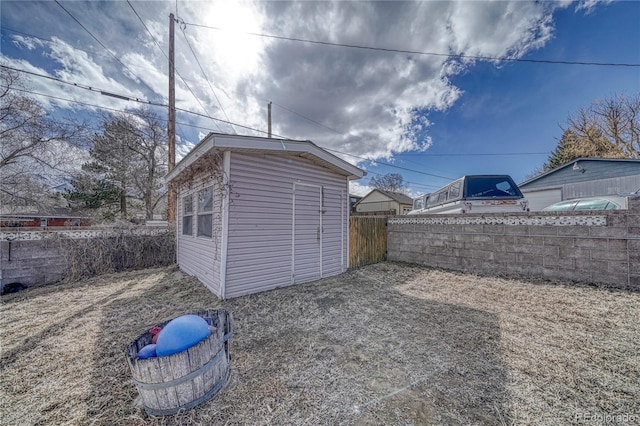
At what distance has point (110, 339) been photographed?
2643 millimetres

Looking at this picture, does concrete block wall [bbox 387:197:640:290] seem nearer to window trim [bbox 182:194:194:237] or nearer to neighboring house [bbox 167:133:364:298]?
neighboring house [bbox 167:133:364:298]

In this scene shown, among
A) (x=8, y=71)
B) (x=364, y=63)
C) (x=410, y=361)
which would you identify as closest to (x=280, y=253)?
(x=410, y=361)

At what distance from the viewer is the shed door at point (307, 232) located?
185 inches

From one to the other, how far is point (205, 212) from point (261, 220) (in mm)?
1396

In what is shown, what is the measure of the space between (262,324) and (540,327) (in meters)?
3.43

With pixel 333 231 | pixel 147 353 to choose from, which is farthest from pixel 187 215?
pixel 147 353

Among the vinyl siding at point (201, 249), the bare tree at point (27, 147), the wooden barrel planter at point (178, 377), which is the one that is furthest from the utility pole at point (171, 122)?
the wooden barrel planter at point (178, 377)

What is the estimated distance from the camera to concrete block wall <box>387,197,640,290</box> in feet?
12.3

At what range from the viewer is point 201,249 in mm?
4797

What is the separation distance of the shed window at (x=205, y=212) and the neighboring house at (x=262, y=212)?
2 cm

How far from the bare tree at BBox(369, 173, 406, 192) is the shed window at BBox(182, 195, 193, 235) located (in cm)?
2630

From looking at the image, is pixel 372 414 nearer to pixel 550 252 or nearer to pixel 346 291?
pixel 346 291

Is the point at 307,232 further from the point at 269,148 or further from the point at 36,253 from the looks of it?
the point at 36,253

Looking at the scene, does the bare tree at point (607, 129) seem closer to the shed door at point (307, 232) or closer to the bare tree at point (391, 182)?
the bare tree at point (391, 182)
